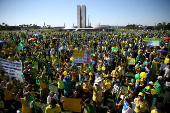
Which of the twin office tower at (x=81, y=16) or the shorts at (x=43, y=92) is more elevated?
the twin office tower at (x=81, y=16)

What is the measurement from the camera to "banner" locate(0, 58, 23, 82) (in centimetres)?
541

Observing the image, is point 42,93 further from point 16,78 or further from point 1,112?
point 1,112

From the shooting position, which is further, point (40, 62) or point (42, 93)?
point (40, 62)

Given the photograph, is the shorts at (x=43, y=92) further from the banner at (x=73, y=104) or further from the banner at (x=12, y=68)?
the banner at (x=73, y=104)

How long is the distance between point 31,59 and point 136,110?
852cm

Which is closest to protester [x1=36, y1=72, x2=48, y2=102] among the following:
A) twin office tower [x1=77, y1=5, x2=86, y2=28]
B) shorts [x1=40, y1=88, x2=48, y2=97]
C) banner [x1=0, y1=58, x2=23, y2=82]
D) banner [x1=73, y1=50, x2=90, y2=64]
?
shorts [x1=40, y1=88, x2=48, y2=97]

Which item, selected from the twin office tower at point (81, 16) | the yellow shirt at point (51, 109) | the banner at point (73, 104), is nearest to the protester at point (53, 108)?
the yellow shirt at point (51, 109)

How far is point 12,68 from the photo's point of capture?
5.58 metres

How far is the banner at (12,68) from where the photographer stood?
5414 mm

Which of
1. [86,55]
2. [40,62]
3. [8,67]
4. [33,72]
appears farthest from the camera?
[40,62]

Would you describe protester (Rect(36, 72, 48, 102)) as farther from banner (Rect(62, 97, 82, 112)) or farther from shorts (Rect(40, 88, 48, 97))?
banner (Rect(62, 97, 82, 112))

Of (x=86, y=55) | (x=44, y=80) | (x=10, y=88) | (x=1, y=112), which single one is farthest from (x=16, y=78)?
(x=86, y=55)

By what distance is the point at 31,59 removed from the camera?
32.2 feet

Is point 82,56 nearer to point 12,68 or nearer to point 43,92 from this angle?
point 43,92
